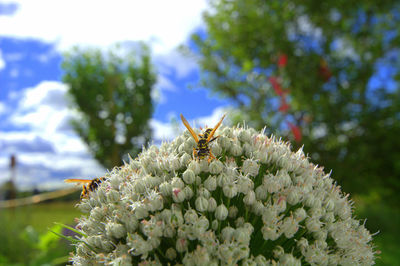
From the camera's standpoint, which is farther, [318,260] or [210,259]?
[318,260]

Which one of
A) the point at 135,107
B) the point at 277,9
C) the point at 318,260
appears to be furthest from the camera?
the point at 135,107

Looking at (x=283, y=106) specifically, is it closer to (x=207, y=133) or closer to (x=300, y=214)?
(x=207, y=133)

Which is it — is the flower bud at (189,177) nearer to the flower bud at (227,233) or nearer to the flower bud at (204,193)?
the flower bud at (204,193)

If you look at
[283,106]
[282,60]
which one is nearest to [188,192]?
[283,106]

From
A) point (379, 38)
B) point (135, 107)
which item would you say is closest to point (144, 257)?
point (379, 38)

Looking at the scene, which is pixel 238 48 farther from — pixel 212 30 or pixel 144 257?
pixel 144 257

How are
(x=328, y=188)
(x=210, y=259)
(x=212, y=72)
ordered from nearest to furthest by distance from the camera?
(x=210, y=259), (x=328, y=188), (x=212, y=72)

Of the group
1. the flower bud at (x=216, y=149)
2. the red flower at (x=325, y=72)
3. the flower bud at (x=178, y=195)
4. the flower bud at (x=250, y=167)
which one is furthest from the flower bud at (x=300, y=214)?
the red flower at (x=325, y=72)
